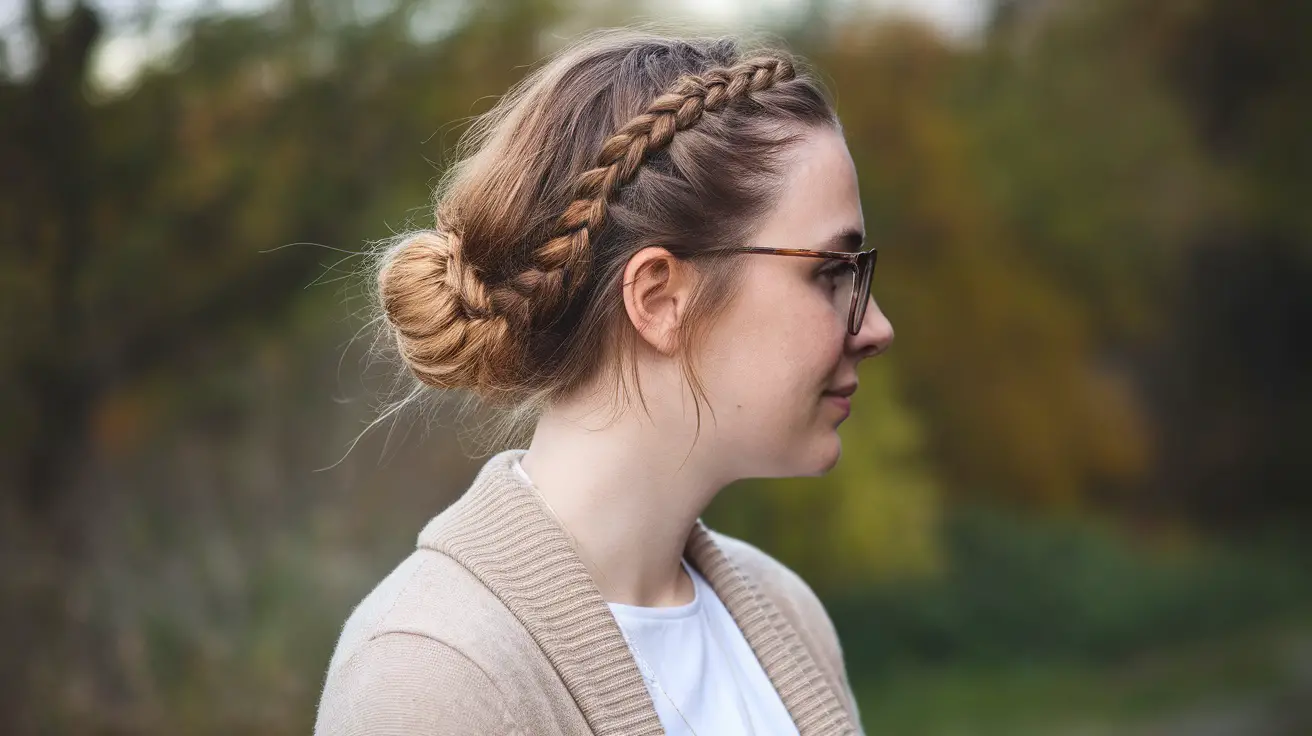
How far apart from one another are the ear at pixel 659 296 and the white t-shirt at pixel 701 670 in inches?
7.4

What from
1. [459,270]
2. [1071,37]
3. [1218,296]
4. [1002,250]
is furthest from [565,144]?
[1218,296]

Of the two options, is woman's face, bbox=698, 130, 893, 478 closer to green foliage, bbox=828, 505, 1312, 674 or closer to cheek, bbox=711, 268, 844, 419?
cheek, bbox=711, 268, 844, 419

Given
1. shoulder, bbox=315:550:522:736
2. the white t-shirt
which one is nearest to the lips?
the white t-shirt

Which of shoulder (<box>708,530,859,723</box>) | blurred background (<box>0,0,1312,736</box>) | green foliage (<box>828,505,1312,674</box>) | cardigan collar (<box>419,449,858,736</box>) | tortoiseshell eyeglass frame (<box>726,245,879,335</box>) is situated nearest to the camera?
cardigan collar (<box>419,449,858,736</box>)

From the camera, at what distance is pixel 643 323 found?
3.68 feet

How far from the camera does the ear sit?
1.11m

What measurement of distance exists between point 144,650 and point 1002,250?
Result: 9.72 feet

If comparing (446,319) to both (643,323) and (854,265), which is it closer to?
(643,323)

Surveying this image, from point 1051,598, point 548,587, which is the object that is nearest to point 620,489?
point 548,587

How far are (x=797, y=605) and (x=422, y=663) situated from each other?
547 millimetres

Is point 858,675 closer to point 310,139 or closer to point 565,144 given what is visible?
point 310,139

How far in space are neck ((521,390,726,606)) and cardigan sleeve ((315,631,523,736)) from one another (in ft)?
0.65

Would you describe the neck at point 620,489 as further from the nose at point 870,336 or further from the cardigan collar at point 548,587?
the nose at point 870,336

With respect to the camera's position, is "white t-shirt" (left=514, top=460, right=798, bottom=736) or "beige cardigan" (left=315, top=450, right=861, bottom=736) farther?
"white t-shirt" (left=514, top=460, right=798, bottom=736)
